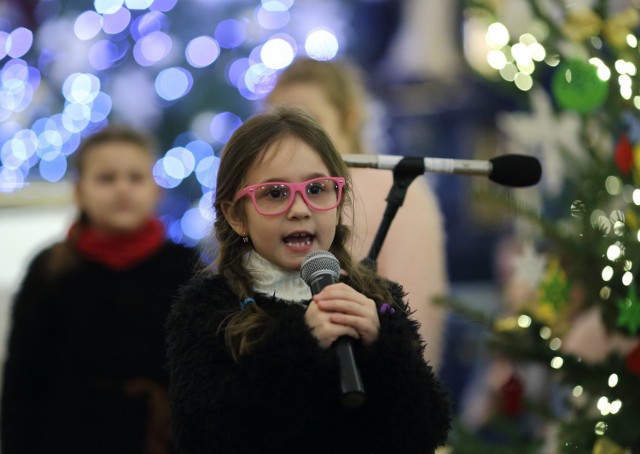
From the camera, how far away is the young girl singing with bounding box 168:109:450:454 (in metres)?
1.38

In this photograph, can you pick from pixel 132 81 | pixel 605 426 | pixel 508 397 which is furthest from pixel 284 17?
pixel 605 426

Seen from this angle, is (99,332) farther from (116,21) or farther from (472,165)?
(116,21)

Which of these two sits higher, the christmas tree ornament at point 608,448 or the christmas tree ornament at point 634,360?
the christmas tree ornament at point 634,360

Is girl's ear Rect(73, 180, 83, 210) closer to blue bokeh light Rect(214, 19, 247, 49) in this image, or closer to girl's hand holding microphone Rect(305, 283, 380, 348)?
girl's hand holding microphone Rect(305, 283, 380, 348)

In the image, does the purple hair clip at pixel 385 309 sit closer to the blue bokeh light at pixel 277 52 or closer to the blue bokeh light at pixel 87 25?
the blue bokeh light at pixel 277 52

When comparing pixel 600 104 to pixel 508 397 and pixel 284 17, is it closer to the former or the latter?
pixel 508 397

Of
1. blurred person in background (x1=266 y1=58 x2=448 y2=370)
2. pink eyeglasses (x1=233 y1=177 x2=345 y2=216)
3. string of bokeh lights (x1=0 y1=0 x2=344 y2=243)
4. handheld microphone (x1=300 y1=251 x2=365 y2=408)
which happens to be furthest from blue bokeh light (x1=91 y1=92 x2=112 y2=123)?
handheld microphone (x1=300 y1=251 x2=365 y2=408)

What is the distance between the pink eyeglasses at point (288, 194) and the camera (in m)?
1.49

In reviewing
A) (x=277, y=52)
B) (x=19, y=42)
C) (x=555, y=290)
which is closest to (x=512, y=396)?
(x=555, y=290)

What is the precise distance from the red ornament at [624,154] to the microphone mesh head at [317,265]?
4.16ft

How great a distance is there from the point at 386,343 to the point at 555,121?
1.81 metres

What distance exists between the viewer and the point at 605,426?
8.04ft

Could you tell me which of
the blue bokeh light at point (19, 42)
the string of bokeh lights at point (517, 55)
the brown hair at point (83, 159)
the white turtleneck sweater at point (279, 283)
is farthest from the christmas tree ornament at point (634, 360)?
the blue bokeh light at point (19, 42)

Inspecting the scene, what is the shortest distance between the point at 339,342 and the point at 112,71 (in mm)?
4797
